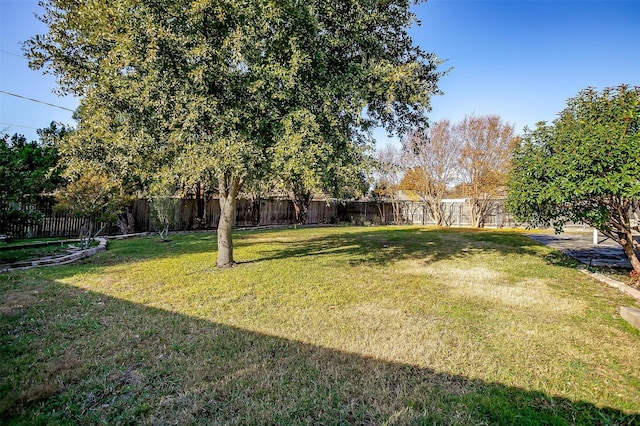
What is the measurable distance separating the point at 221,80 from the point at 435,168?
18.1 metres

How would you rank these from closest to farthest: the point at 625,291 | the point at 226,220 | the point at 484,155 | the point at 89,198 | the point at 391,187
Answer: the point at 625,291 → the point at 226,220 → the point at 89,198 → the point at 484,155 → the point at 391,187

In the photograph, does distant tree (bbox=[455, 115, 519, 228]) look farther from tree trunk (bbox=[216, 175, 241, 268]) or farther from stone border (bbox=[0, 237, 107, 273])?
stone border (bbox=[0, 237, 107, 273])

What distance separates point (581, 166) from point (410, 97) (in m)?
3.13

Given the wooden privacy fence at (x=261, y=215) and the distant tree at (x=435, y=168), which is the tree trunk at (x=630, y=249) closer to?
the wooden privacy fence at (x=261, y=215)

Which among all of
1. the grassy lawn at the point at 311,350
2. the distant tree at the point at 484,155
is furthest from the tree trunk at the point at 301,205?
the grassy lawn at the point at 311,350

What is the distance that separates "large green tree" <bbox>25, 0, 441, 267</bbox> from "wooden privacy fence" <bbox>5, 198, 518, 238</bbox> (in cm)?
578

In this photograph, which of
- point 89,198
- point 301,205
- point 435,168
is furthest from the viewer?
point 301,205

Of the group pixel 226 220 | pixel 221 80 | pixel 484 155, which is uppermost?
pixel 484 155

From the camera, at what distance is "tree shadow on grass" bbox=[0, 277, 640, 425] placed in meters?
2.29

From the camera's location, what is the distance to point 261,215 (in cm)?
2075

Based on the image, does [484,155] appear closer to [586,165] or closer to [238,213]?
[238,213]

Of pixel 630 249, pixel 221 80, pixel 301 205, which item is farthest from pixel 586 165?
pixel 301 205

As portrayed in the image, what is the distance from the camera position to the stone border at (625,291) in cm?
411

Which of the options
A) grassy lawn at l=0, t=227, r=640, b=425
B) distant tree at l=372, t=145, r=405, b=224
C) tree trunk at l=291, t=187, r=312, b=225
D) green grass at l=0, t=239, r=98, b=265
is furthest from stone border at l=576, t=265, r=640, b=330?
distant tree at l=372, t=145, r=405, b=224
